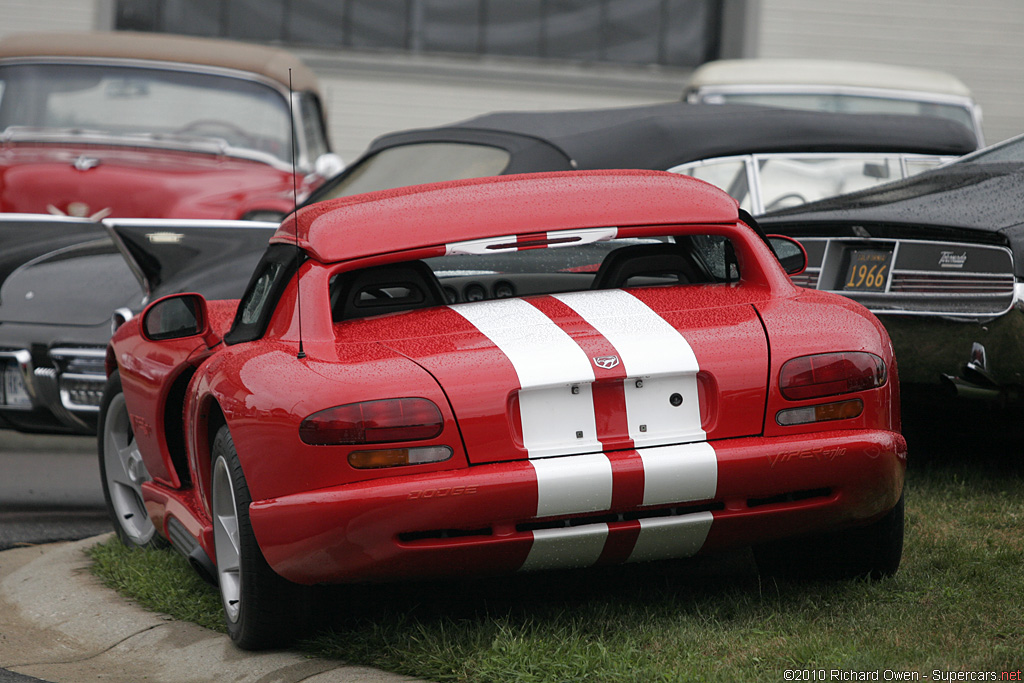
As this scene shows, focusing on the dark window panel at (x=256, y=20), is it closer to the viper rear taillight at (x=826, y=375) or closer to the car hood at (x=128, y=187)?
the car hood at (x=128, y=187)

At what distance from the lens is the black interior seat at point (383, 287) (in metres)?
3.56

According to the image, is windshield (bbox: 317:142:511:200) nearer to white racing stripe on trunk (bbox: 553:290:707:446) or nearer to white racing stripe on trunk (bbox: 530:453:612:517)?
white racing stripe on trunk (bbox: 553:290:707:446)

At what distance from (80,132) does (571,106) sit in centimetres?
1009

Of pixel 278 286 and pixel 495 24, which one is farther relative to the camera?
pixel 495 24

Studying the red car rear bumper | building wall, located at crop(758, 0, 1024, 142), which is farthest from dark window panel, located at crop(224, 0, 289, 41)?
the red car rear bumper

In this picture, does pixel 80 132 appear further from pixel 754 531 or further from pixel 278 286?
pixel 754 531

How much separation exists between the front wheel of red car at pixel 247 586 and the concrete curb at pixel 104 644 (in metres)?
0.07

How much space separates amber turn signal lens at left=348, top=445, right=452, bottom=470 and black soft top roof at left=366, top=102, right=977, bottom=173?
Answer: 3.20 meters

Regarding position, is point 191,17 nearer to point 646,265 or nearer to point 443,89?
point 443,89

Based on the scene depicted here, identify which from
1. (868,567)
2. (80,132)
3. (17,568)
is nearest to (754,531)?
(868,567)

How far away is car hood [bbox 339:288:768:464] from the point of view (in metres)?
3.08

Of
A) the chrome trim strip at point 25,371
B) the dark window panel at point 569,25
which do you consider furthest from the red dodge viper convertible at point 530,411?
the dark window panel at point 569,25

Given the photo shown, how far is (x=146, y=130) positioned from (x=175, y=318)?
530 centimetres

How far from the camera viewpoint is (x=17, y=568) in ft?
15.6
